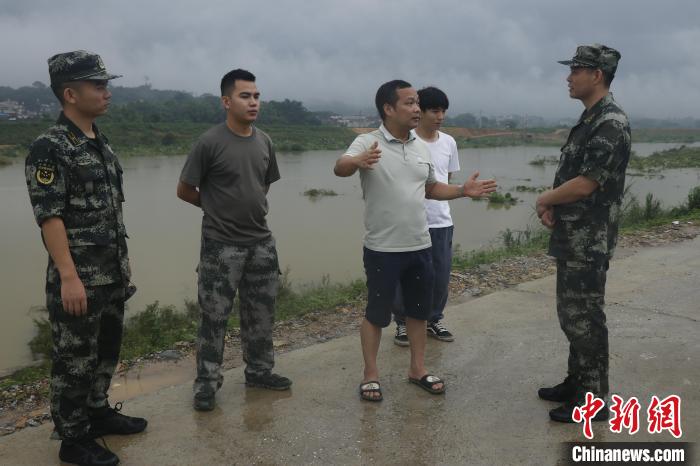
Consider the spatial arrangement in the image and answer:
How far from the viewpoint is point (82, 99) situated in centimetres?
249

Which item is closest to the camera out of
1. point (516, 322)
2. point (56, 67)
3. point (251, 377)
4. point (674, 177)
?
point (56, 67)

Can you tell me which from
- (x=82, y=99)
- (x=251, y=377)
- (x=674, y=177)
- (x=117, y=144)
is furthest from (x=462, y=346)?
(x=117, y=144)

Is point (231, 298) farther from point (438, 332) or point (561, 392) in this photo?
point (561, 392)

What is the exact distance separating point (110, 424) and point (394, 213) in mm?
1676

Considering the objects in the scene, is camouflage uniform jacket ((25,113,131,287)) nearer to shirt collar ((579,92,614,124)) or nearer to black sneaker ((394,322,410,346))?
black sneaker ((394,322,410,346))

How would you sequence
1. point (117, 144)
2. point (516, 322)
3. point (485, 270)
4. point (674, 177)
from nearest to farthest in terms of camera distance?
point (516, 322) → point (485, 270) → point (674, 177) → point (117, 144)

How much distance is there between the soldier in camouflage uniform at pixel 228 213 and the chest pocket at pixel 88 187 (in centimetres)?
47

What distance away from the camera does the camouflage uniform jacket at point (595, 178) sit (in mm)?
2686

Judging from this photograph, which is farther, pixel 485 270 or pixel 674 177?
pixel 674 177

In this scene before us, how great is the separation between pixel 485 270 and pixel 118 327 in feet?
13.6

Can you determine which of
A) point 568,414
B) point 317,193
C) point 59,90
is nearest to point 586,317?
point 568,414

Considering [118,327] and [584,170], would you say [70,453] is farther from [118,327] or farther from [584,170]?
[584,170]

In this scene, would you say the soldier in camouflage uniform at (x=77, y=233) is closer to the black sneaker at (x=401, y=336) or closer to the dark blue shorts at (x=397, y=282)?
the dark blue shorts at (x=397, y=282)

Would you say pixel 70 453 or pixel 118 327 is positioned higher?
pixel 118 327
